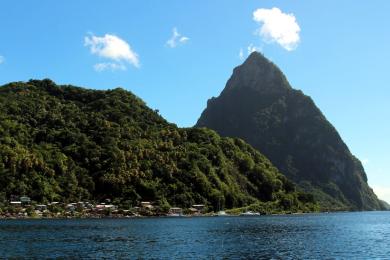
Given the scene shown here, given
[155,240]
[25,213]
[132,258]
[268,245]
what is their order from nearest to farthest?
[132,258], [268,245], [155,240], [25,213]

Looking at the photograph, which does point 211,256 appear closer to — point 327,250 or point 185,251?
point 185,251

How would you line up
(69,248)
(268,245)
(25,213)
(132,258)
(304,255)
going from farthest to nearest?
(25,213) < (268,245) < (69,248) < (304,255) < (132,258)

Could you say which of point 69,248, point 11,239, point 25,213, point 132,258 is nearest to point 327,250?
point 132,258

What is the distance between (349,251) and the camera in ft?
260

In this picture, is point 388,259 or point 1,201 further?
point 1,201

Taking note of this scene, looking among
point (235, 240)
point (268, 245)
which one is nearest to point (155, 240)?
point (235, 240)

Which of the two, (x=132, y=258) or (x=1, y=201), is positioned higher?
(x=1, y=201)

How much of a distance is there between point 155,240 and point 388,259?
142ft

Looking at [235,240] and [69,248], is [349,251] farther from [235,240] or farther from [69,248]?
[69,248]

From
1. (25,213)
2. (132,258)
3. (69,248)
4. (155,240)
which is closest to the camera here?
(132,258)

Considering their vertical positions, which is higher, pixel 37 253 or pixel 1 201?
pixel 1 201

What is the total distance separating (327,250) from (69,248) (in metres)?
41.3

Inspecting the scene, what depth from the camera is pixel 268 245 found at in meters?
88.6

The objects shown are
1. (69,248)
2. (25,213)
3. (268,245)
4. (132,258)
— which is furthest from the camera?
(25,213)
